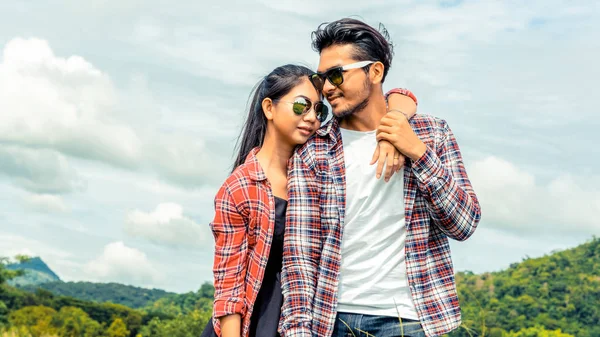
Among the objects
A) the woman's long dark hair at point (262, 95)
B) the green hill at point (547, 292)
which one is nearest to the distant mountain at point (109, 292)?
the green hill at point (547, 292)

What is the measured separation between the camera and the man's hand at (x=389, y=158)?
10.1ft

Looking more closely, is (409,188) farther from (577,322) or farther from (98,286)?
(98,286)

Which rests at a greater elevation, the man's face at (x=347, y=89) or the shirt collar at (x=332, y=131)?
the man's face at (x=347, y=89)

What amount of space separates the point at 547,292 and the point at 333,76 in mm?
71929

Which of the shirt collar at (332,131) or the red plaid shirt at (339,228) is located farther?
the shirt collar at (332,131)

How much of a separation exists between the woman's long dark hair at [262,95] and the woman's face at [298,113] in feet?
0.13

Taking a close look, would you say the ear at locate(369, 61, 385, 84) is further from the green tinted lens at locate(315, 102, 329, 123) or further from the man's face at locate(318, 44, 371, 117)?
the green tinted lens at locate(315, 102, 329, 123)

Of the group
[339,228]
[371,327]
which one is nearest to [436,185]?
[339,228]

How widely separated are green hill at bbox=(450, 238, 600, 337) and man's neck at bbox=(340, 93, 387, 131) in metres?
59.7

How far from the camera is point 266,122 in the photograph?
344 cm

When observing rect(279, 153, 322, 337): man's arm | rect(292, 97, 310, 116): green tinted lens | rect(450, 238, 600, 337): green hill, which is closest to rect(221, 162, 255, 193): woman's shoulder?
rect(279, 153, 322, 337): man's arm

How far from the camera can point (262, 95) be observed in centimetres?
346

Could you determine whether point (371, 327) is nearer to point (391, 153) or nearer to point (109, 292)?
point (391, 153)

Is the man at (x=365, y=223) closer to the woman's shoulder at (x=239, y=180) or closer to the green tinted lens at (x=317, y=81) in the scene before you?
the green tinted lens at (x=317, y=81)
